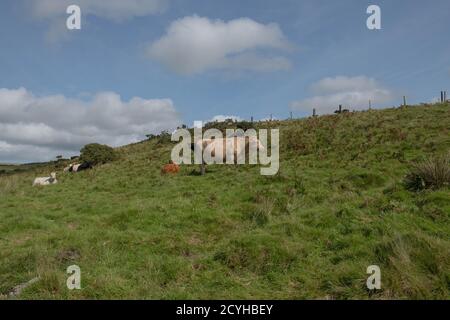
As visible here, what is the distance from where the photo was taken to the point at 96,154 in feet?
106

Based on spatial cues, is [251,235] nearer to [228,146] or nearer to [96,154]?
[228,146]

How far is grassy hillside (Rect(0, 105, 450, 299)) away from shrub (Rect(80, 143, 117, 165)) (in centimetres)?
1298

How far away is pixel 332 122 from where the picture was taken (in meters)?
27.6

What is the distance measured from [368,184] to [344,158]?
182 inches

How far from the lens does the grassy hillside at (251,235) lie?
7.13 meters

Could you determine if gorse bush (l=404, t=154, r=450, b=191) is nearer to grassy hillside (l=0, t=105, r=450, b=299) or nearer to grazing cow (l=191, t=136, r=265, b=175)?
grassy hillside (l=0, t=105, r=450, b=299)

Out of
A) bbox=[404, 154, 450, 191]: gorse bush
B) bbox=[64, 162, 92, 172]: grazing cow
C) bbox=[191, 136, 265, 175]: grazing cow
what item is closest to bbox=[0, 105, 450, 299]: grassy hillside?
bbox=[404, 154, 450, 191]: gorse bush

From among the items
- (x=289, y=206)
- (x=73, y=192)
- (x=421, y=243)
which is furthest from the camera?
(x=73, y=192)

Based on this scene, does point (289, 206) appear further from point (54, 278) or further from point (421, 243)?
point (54, 278)

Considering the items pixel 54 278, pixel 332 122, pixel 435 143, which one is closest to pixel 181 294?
pixel 54 278

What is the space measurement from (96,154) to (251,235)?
2550 centimetres

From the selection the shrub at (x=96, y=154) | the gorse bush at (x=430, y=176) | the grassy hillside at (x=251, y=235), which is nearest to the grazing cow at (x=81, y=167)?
the shrub at (x=96, y=154)

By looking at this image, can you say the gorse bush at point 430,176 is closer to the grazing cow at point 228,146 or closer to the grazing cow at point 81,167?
the grazing cow at point 228,146
